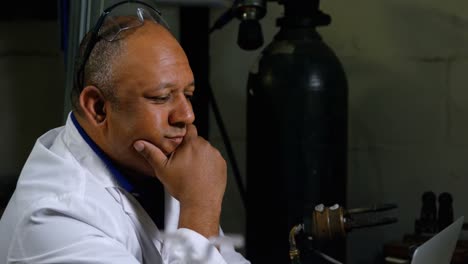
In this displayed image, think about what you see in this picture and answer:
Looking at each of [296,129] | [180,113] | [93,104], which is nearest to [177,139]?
[180,113]

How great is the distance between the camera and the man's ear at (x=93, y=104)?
108cm

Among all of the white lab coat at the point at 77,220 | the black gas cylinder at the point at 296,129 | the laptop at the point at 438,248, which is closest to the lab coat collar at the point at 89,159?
the white lab coat at the point at 77,220

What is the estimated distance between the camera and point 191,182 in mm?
1099

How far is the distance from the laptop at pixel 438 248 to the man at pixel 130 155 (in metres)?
0.30

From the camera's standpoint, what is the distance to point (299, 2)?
1.79 metres

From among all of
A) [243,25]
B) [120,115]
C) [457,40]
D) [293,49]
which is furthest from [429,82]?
[120,115]

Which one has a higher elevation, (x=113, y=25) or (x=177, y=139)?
(x=113, y=25)

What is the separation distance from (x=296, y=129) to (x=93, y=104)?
80cm

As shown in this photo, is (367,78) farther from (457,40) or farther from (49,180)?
(49,180)

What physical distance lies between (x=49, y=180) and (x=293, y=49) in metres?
0.91

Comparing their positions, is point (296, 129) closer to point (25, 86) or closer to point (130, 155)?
point (130, 155)

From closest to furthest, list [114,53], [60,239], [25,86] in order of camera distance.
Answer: [60,239] < [114,53] < [25,86]

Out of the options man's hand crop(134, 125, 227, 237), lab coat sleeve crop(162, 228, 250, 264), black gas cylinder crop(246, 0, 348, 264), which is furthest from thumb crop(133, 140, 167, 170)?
black gas cylinder crop(246, 0, 348, 264)

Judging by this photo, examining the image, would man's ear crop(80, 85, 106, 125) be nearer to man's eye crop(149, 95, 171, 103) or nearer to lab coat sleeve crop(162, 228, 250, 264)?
man's eye crop(149, 95, 171, 103)
